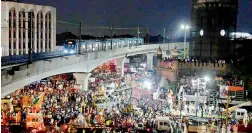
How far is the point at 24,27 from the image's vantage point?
195 feet

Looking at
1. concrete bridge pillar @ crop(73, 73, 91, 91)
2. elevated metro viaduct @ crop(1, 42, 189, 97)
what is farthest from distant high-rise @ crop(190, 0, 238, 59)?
concrete bridge pillar @ crop(73, 73, 91, 91)

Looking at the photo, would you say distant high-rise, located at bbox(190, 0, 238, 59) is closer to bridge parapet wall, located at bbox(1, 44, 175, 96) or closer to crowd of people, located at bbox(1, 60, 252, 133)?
bridge parapet wall, located at bbox(1, 44, 175, 96)

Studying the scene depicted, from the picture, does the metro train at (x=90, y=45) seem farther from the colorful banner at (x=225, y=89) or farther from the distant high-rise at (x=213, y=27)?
the colorful banner at (x=225, y=89)

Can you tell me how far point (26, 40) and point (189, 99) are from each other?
43.1m

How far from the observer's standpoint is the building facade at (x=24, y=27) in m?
54.1

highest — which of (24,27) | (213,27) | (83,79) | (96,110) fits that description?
(24,27)

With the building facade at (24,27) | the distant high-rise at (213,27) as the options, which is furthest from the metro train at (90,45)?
the distant high-rise at (213,27)

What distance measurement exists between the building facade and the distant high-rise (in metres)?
23.3

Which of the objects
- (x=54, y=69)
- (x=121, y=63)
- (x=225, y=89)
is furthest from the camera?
(x=121, y=63)

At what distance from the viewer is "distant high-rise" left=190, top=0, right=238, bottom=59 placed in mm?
42594

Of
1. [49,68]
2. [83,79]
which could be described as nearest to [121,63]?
[83,79]

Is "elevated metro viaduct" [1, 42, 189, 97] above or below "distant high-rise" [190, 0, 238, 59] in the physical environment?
below

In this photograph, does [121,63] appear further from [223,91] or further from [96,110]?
[96,110]

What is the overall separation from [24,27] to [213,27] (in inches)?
1276
